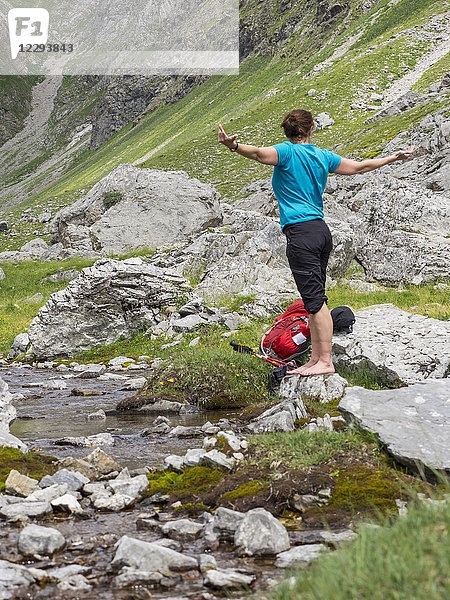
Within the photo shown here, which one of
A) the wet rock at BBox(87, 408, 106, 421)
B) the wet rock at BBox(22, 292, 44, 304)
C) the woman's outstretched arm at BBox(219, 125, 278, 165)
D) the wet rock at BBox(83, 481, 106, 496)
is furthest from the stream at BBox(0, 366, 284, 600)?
the wet rock at BBox(22, 292, 44, 304)

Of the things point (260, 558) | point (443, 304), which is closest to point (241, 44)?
point (443, 304)

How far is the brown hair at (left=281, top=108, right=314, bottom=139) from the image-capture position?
7375 mm

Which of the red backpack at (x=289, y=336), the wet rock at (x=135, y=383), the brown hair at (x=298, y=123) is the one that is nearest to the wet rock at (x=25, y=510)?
the red backpack at (x=289, y=336)

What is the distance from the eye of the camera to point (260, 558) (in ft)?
11.6

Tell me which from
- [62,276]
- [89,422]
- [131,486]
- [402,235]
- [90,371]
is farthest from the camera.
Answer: [62,276]

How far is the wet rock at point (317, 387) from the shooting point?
776cm

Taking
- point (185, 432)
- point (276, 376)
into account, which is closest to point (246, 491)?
point (185, 432)

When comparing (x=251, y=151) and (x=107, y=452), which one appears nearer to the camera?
(x=107, y=452)

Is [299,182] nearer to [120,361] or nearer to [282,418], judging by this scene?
[282,418]

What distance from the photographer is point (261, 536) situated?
142 inches

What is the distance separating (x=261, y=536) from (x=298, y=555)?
28cm

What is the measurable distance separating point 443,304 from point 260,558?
11.0 m

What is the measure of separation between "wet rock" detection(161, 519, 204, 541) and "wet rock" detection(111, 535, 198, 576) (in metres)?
0.40

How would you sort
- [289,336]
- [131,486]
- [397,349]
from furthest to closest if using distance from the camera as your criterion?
[289,336] < [397,349] < [131,486]
